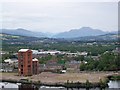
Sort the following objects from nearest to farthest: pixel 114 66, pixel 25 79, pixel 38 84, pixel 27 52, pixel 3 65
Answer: pixel 38 84 → pixel 25 79 → pixel 27 52 → pixel 114 66 → pixel 3 65

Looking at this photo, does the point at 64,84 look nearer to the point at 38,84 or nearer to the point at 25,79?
the point at 38,84

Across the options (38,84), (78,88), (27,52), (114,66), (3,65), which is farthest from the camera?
(3,65)

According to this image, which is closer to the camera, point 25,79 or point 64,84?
point 64,84

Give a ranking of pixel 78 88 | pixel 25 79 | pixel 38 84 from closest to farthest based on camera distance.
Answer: pixel 78 88 < pixel 38 84 < pixel 25 79

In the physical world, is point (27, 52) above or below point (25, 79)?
above

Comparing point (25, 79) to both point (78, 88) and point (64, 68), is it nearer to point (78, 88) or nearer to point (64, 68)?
point (78, 88)

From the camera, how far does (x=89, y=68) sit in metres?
12.0

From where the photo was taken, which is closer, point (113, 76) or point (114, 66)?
point (113, 76)

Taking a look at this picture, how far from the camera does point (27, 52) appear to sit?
10750 millimetres

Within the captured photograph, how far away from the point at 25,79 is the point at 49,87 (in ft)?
4.40

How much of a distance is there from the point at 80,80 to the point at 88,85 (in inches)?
27.9

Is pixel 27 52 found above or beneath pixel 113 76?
above

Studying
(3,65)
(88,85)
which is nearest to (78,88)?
(88,85)

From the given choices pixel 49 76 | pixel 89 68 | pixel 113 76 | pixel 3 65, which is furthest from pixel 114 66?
pixel 3 65
